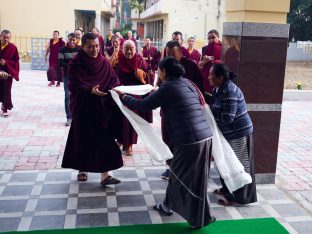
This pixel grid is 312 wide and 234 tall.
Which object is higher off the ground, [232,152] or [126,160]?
[232,152]

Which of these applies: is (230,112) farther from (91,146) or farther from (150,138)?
(91,146)

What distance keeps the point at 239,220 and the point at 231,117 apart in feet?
A: 3.52

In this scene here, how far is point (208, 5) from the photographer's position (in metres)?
22.3

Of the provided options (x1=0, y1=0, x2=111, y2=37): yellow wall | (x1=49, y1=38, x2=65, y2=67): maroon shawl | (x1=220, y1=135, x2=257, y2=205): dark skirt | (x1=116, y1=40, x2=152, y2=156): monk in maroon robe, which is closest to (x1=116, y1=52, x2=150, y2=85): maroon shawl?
(x1=116, y1=40, x2=152, y2=156): monk in maroon robe

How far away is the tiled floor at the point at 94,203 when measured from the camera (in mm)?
4230

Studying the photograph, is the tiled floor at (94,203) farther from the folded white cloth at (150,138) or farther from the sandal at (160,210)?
the folded white cloth at (150,138)

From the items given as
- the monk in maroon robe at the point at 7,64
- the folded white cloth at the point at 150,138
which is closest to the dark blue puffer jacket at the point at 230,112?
the folded white cloth at the point at 150,138

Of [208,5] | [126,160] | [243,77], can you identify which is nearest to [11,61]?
[126,160]

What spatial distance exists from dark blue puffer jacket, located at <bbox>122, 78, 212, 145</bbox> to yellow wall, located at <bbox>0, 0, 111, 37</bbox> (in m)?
15.7

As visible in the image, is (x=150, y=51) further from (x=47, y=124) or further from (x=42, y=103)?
(x=47, y=124)

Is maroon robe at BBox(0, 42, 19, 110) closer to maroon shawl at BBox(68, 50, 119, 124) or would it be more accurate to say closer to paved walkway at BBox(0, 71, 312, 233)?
paved walkway at BBox(0, 71, 312, 233)

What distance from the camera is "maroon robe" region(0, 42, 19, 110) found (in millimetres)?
8352

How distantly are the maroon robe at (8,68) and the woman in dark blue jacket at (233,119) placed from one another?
5.29 m

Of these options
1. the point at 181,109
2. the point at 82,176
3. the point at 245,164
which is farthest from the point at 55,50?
the point at 181,109
